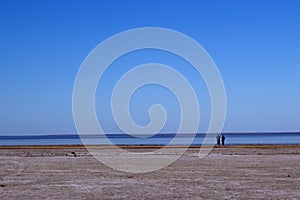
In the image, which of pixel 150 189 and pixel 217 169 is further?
pixel 217 169

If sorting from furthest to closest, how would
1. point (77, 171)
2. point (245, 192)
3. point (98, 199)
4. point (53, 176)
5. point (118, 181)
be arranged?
point (77, 171), point (53, 176), point (118, 181), point (245, 192), point (98, 199)

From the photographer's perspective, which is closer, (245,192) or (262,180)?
(245,192)

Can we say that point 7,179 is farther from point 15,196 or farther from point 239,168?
point 239,168

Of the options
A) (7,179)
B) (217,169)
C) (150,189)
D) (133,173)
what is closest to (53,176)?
(7,179)

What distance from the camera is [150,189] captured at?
1927 centimetres

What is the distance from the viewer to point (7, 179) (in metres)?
22.9

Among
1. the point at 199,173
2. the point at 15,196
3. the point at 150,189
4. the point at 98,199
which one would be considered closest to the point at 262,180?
the point at 199,173

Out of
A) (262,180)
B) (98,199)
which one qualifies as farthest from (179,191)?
(262,180)

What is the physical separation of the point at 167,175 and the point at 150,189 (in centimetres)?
525

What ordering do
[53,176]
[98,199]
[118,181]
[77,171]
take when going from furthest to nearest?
[77,171] < [53,176] < [118,181] < [98,199]

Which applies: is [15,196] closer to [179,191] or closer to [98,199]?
[98,199]

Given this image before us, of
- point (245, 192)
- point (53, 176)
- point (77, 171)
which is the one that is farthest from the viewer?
point (77, 171)

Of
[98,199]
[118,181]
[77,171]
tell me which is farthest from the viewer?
[77,171]

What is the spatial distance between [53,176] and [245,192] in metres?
9.66
